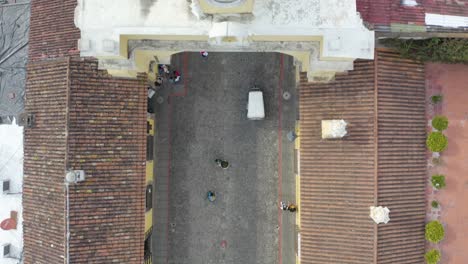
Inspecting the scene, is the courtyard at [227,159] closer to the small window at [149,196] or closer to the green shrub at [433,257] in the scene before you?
the small window at [149,196]

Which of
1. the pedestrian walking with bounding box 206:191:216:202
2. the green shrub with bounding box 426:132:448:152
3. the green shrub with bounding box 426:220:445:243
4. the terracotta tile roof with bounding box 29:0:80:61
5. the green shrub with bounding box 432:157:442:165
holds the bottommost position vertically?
the green shrub with bounding box 426:220:445:243

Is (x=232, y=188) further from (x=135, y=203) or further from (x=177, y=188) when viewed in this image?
(x=135, y=203)

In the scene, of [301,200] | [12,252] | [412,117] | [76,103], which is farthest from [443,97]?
[12,252]

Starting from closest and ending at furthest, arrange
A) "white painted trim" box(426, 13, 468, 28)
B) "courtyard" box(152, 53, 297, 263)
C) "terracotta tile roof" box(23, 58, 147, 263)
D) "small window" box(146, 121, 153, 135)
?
1. "white painted trim" box(426, 13, 468, 28)
2. "terracotta tile roof" box(23, 58, 147, 263)
3. "small window" box(146, 121, 153, 135)
4. "courtyard" box(152, 53, 297, 263)

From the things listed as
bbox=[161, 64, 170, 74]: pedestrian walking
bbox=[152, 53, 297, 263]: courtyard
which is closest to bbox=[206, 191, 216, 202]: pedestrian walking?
bbox=[152, 53, 297, 263]: courtyard

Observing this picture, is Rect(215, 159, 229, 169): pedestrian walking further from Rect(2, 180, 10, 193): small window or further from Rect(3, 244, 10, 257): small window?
Rect(3, 244, 10, 257): small window

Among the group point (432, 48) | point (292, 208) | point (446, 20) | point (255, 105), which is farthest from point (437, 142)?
Answer: point (255, 105)

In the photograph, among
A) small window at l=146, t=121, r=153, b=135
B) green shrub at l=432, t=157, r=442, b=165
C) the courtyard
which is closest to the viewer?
Answer: green shrub at l=432, t=157, r=442, b=165
